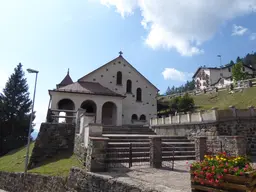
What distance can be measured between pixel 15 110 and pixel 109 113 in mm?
23124

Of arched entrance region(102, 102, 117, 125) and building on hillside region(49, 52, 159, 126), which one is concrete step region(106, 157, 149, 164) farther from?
arched entrance region(102, 102, 117, 125)

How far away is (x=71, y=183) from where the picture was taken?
8367 millimetres

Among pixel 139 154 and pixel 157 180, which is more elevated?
pixel 139 154

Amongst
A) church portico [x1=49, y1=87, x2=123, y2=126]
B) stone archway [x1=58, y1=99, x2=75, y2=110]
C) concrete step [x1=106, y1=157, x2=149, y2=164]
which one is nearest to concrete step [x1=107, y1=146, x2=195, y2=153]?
concrete step [x1=106, y1=157, x2=149, y2=164]

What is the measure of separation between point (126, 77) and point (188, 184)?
81.6ft

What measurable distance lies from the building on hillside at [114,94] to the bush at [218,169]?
66.4ft

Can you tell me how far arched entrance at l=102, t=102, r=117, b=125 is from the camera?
1009 inches

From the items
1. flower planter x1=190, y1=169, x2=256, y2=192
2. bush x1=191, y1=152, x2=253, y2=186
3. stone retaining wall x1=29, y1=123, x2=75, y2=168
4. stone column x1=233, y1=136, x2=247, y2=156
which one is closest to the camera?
flower planter x1=190, y1=169, x2=256, y2=192

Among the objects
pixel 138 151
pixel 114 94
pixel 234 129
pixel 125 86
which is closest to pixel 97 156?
pixel 138 151

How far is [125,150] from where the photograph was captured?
1010cm

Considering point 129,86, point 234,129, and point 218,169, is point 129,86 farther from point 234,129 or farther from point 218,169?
point 218,169

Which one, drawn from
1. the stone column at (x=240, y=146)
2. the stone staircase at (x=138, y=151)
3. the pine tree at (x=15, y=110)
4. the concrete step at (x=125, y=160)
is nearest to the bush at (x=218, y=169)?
the stone staircase at (x=138, y=151)

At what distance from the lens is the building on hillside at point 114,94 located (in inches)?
952

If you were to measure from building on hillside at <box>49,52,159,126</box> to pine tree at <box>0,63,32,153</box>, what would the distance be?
1387 cm
